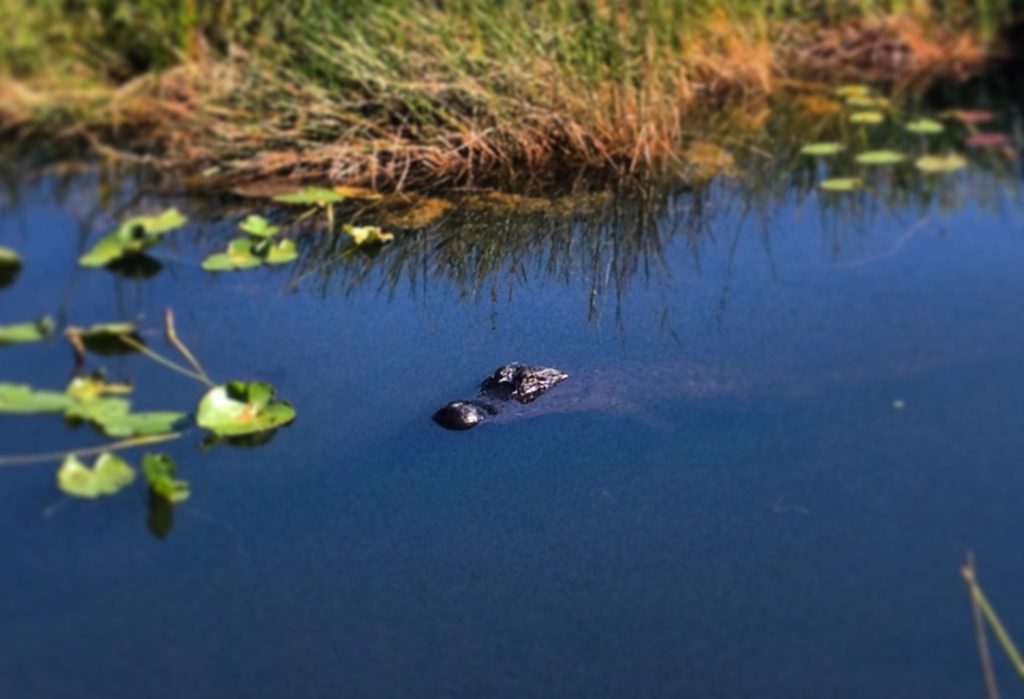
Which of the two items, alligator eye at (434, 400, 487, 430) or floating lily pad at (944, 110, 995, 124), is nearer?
alligator eye at (434, 400, 487, 430)

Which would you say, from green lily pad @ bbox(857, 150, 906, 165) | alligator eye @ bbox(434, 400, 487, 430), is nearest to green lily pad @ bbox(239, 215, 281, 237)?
alligator eye @ bbox(434, 400, 487, 430)

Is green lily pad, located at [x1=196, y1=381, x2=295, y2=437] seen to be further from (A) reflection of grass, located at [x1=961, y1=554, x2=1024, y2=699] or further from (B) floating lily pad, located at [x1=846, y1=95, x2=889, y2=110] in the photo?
(B) floating lily pad, located at [x1=846, y1=95, x2=889, y2=110]

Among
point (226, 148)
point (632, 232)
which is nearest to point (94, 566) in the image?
point (632, 232)

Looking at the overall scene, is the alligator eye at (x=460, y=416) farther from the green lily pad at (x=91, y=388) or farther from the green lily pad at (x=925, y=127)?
the green lily pad at (x=925, y=127)

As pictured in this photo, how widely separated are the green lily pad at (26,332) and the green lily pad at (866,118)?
2917mm

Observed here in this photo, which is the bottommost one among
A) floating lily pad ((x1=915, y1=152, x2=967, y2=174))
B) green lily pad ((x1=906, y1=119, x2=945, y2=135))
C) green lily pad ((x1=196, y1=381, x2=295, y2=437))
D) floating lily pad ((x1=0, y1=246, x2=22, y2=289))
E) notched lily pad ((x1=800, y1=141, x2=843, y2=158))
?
green lily pad ((x1=196, y1=381, x2=295, y2=437))

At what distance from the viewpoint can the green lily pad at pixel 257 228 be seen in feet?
10.8

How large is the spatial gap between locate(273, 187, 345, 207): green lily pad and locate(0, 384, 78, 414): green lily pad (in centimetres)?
121

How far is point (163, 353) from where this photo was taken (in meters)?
2.77

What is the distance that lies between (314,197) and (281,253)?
1.11ft

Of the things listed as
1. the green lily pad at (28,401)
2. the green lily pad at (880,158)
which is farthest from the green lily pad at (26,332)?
the green lily pad at (880,158)

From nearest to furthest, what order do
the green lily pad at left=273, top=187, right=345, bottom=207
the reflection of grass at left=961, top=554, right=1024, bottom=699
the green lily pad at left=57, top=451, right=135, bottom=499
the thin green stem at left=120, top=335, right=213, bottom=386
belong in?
the reflection of grass at left=961, top=554, right=1024, bottom=699
the green lily pad at left=57, top=451, right=135, bottom=499
the thin green stem at left=120, top=335, right=213, bottom=386
the green lily pad at left=273, top=187, right=345, bottom=207

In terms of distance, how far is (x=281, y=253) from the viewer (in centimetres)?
323

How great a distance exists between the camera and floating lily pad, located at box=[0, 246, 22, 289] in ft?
10.6
